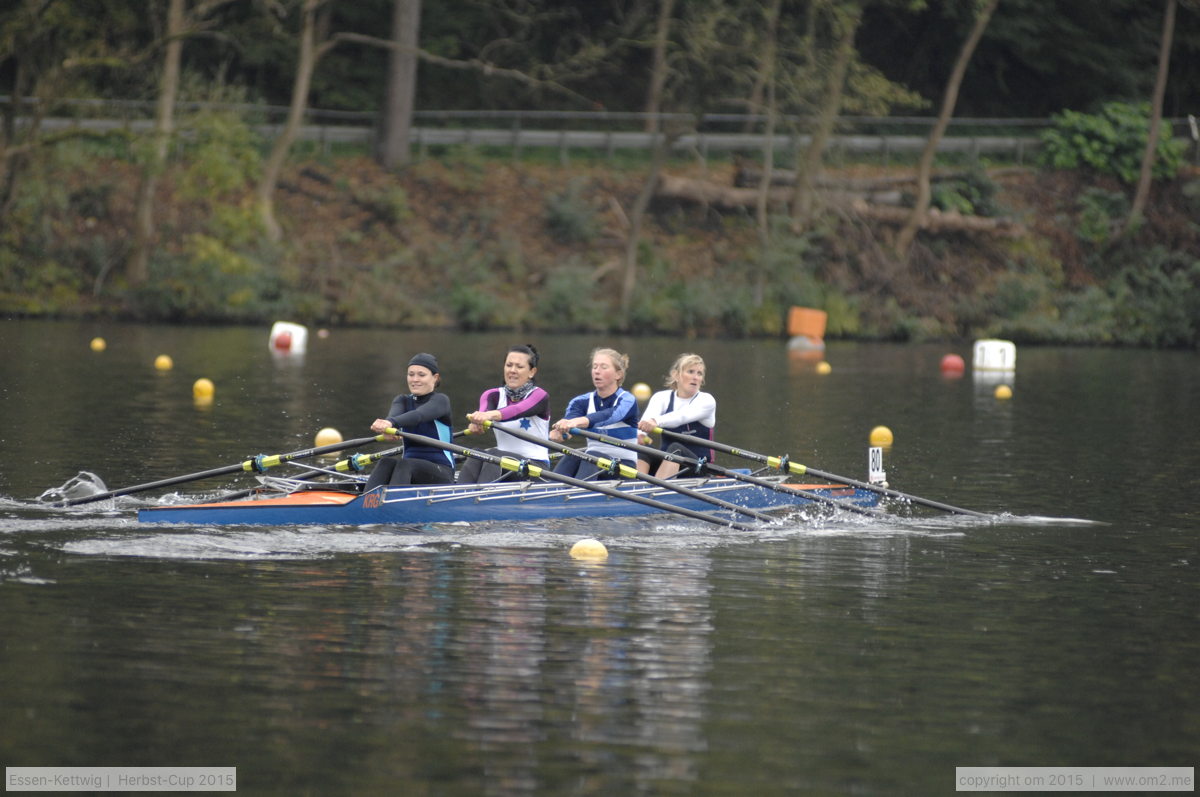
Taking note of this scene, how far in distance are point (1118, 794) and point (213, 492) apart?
9.84 m

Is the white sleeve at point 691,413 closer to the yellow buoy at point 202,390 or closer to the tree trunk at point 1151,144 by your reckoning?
the yellow buoy at point 202,390

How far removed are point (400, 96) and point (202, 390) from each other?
76.0 feet

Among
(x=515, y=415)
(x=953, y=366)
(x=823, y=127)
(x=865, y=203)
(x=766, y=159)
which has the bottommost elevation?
(x=515, y=415)

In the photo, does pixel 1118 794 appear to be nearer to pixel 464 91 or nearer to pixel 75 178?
pixel 75 178

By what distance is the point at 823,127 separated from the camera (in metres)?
40.7

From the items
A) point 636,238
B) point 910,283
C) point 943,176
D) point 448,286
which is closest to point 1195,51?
point 943,176

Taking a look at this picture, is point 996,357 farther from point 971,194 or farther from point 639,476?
point 639,476

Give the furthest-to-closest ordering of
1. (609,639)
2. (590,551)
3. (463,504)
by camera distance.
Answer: (463,504), (590,551), (609,639)

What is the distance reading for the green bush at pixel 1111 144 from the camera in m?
45.1

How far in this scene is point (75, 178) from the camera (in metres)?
40.6

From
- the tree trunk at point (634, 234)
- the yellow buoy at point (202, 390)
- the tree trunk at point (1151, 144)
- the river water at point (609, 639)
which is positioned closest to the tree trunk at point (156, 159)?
the tree trunk at point (634, 234)

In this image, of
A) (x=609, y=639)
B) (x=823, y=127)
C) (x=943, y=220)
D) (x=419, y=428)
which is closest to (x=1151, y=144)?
(x=943, y=220)

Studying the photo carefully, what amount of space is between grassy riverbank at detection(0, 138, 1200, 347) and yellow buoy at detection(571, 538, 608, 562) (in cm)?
2743

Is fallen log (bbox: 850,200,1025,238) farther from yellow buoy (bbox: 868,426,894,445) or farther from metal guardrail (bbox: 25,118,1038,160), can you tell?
yellow buoy (bbox: 868,426,894,445)
